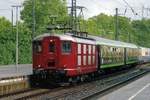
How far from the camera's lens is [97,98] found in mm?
23250

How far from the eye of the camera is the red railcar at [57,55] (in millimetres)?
28891

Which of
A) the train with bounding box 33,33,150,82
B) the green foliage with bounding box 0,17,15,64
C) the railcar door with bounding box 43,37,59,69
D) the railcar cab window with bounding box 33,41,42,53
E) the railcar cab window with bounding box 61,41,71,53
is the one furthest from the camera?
the green foliage with bounding box 0,17,15,64

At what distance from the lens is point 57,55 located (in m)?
29.1

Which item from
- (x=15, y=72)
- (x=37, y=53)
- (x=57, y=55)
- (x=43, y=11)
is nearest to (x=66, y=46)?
(x=57, y=55)

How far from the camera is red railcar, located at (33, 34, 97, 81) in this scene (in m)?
28.9

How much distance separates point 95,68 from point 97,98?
12.7m

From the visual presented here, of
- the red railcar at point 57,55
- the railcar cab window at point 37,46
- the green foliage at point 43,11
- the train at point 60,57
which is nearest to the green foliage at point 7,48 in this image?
the green foliage at point 43,11

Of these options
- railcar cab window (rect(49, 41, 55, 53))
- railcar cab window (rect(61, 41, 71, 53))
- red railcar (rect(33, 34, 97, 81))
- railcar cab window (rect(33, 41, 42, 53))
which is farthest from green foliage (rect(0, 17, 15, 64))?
railcar cab window (rect(61, 41, 71, 53))

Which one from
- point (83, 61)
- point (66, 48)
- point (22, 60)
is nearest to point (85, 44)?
point (83, 61)

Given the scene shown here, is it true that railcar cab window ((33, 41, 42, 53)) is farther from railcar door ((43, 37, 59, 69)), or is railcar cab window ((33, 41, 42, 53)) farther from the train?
railcar door ((43, 37, 59, 69))

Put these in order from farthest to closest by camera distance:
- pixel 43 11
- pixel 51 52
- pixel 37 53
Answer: pixel 43 11 → pixel 37 53 → pixel 51 52

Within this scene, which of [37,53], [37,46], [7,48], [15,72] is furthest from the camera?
[7,48]

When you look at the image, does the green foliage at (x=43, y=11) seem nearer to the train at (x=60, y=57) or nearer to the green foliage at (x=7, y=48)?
the green foliage at (x=7, y=48)

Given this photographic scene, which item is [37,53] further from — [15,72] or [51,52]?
[15,72]
